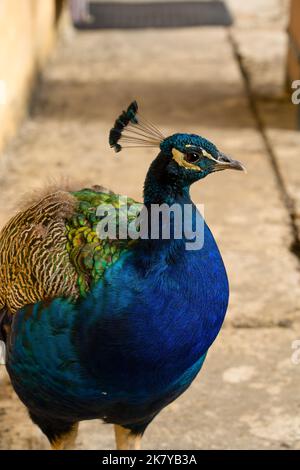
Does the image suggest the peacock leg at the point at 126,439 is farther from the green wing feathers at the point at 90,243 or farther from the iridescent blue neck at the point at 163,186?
the iridescent blue neck at the point at 163,186

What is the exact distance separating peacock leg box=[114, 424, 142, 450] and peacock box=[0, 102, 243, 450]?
186 mm

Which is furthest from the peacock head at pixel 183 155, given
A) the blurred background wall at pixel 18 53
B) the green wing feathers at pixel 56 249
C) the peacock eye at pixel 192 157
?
the blurred background wall at pixel 18 53

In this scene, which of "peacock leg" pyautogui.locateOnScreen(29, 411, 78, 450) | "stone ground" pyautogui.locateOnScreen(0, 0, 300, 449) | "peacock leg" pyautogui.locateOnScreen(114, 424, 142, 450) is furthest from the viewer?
"stone ground" pyautogui.locateOnScreen(0, 0, 300, 449)

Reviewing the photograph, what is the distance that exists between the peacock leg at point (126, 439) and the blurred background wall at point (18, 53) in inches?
98.6

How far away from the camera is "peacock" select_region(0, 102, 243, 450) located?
192cm

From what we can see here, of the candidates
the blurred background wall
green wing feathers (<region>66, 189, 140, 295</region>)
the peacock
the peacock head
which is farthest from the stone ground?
the peacock head

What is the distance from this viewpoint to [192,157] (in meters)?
1.90

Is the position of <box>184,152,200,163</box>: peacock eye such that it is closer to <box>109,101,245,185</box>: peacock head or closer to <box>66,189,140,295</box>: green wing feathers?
<box>109,101,245,185</box>: peacock head

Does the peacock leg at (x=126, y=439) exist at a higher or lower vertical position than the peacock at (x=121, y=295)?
lower

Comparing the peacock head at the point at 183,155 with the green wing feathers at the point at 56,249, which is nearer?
the peacock head at the point at 183,155

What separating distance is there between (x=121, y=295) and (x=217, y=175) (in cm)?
275

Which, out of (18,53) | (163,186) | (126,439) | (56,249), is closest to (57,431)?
(126,439)

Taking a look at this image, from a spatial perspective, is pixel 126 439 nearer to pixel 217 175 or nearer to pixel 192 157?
pixel 192 157

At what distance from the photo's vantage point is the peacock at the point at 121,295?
192 centimetres
